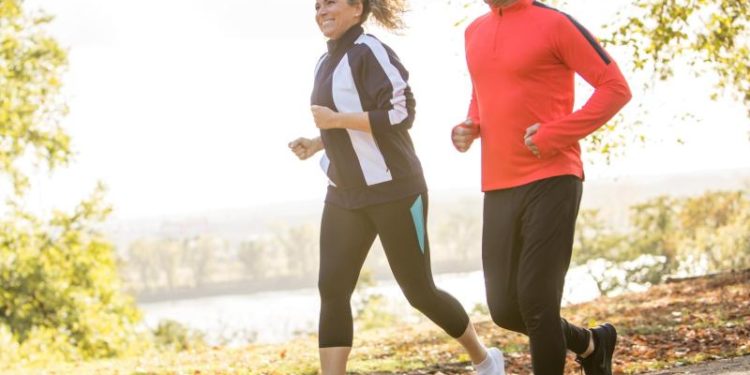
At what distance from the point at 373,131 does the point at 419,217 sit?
443mm

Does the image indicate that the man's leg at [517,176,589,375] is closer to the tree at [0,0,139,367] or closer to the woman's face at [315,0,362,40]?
the woman's face at [315,0,362,40]

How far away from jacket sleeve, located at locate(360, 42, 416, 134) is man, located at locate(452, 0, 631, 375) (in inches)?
17.0

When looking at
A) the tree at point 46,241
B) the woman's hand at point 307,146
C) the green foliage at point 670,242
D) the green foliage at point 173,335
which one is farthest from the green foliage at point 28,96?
the woman's hand at point 307,146

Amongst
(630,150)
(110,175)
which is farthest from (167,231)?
(630,150)

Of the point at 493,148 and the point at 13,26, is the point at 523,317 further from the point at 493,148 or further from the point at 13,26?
the point at 13,26

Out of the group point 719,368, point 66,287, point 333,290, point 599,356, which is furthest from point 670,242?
point 333,290

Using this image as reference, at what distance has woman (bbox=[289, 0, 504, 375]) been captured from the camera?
15.1 ft

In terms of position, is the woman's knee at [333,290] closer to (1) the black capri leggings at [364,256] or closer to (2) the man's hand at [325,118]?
(1) the black capri leggings at [364,256]

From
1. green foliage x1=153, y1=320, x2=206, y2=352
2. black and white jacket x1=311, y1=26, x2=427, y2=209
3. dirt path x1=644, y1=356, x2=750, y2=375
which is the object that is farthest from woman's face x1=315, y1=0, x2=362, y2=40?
green foliage x1=153, y1=320, x2=206, y2=352

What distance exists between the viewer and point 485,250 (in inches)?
165

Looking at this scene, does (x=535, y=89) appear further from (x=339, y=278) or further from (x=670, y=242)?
(x=670, y=242)

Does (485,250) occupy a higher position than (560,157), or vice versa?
(560,157)

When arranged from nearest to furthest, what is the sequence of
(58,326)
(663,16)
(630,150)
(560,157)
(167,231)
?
(560,157)
(663,16)
(630,150)
(58,326)
(167,231)

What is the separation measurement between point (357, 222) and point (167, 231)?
82033mm
